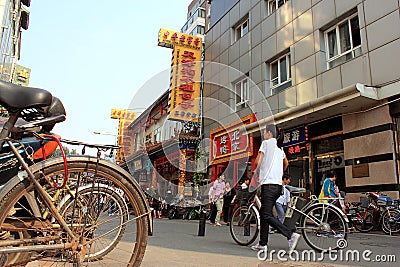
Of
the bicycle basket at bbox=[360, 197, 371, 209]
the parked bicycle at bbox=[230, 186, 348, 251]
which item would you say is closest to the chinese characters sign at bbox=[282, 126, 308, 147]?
the bicycle basket at bbox=[360, 197, 371, 209]

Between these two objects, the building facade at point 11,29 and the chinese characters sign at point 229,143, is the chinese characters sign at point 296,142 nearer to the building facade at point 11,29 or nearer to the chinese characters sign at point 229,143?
the chinese characters sign at point 229,143

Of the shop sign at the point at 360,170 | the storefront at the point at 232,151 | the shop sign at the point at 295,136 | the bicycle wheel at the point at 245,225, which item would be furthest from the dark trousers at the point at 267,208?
the storefront at the point at 232,151

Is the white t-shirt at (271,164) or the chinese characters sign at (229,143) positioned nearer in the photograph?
the white t-shirt at (271,164)

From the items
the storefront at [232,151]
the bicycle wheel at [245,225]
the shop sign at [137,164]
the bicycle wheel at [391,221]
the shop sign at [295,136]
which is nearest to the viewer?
the bicycle wheel at [245,225]

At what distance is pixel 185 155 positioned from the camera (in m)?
19.1

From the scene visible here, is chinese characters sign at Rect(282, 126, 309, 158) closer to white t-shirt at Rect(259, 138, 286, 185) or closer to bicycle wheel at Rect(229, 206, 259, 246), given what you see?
bicycle wheel at Rect(229, 206, 259, 246)

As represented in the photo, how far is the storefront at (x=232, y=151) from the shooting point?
14147mm

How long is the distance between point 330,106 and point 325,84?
1252 millimetres

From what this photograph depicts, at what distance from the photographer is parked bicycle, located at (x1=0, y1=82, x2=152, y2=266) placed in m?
2.19

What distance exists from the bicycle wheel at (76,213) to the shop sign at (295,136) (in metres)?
10.1

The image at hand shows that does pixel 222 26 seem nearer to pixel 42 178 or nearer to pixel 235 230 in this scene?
pixel 235 230

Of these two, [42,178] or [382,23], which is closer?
[42,178]

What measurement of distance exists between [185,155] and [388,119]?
1184cm

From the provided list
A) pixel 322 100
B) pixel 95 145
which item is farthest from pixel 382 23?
pixel 95 145
